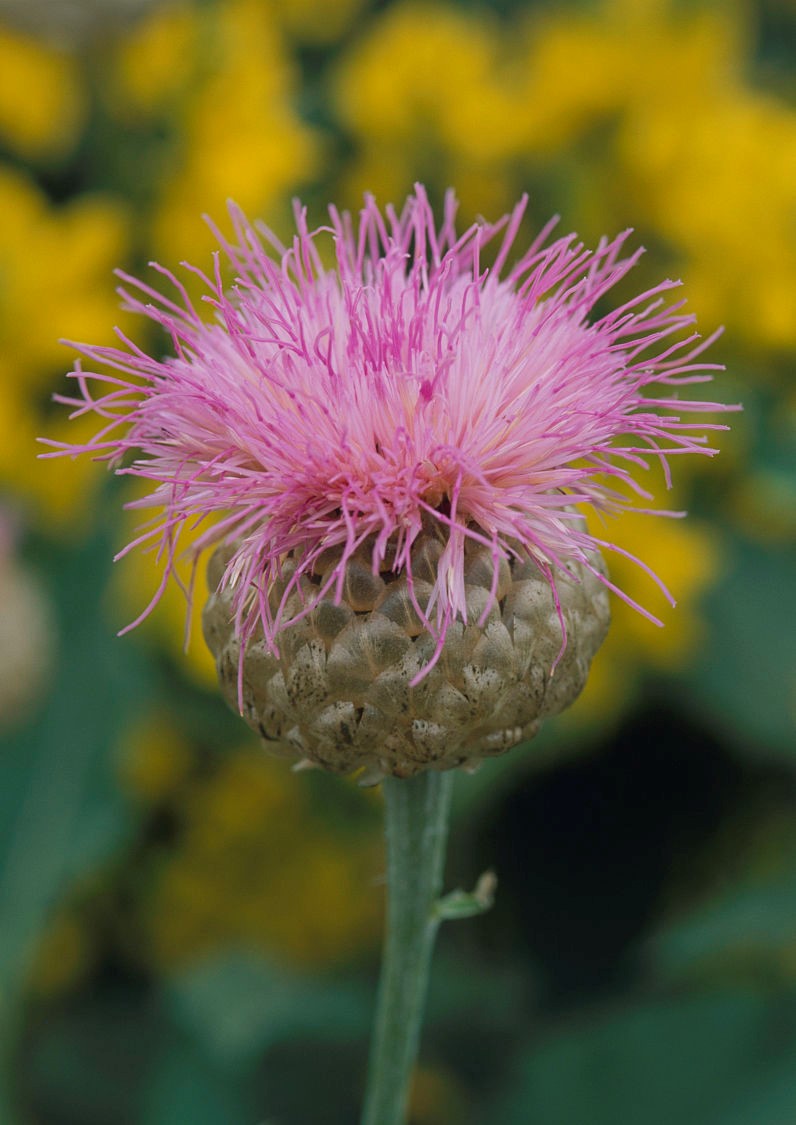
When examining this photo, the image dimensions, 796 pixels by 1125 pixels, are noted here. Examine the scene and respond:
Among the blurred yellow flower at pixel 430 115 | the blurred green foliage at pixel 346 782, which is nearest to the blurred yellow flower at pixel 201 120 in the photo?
the blurred green foliage at pixel 346 782

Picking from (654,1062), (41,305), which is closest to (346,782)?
(654,1062)

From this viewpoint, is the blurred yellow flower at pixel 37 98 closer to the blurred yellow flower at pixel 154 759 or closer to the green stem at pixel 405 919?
the blurred yellow flower at pixel 154 759

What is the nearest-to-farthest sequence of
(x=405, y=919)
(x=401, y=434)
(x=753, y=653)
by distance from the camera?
1. (x=401, y=434)
2. (x=405, y=919)
3. (x=753, y=653)

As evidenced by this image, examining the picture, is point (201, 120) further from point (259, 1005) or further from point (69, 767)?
point (259, 1005)

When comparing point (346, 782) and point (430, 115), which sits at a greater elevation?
point (430, 115)

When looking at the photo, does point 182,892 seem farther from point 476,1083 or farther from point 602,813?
point 602,813

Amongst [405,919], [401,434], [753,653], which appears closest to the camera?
[401,434]
